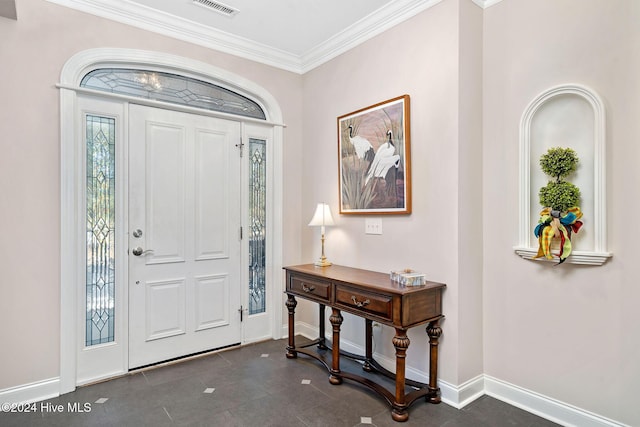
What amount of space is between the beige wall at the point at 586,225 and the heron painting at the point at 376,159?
0.59 m

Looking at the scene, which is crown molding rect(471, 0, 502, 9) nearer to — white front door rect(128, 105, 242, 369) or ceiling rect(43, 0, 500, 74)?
ceiling rect(43, 0, 500, 74)

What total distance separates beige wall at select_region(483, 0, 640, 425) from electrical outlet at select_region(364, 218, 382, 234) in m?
0.81

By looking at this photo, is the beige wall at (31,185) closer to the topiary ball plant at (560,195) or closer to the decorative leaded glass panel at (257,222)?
the decorative leaded glass panel at (257,222)

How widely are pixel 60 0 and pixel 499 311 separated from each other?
3866 mm

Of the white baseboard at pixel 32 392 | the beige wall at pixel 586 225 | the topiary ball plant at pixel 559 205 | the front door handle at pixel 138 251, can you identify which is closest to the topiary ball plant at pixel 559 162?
the topiary ball plant at pixel 559 205

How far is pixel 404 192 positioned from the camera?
284cm

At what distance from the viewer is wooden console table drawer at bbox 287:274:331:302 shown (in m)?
2.88

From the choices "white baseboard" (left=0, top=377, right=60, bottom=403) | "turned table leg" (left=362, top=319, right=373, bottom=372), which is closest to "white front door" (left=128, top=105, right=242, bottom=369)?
"white baseboard" (left=0, top=377, right=60, bottom=403)

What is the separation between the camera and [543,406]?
235 cm

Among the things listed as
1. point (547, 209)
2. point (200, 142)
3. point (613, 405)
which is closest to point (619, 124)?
point (547, 209)

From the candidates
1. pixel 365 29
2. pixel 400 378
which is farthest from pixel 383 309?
pixel 365 29

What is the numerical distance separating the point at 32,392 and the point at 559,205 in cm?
368

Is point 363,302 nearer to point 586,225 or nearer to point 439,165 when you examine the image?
point 439,165

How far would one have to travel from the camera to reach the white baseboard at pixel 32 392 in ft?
8.01
